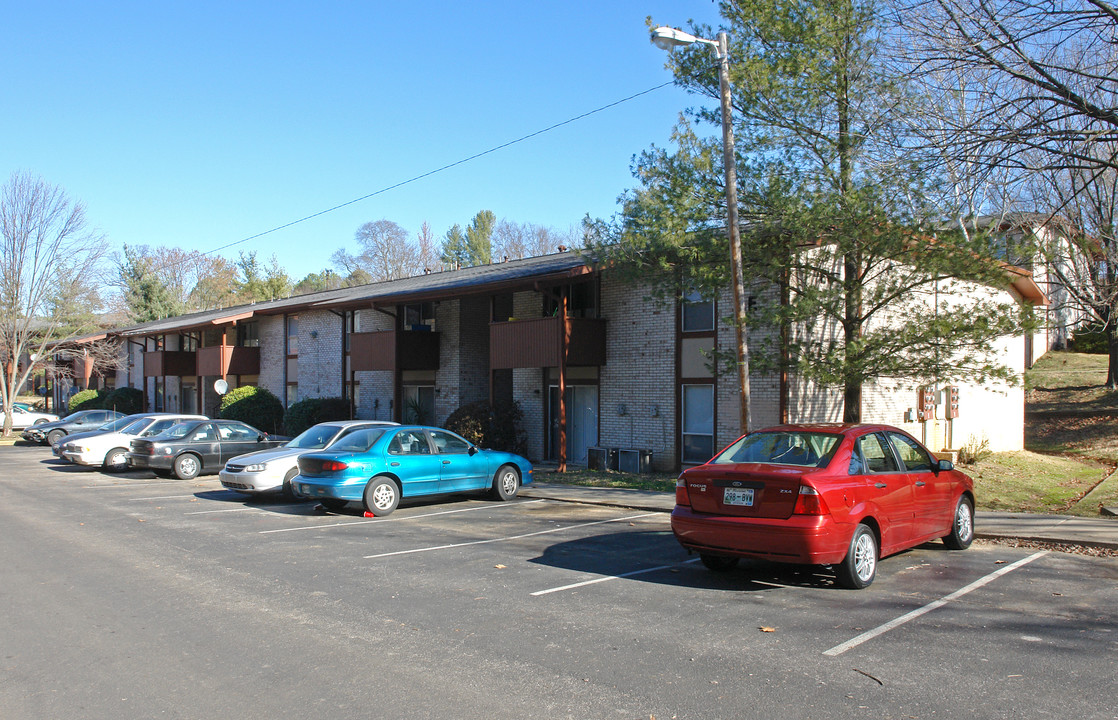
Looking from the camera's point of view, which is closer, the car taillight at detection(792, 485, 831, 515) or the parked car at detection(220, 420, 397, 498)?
the car taillight at detection(792, 485, 831, 515)

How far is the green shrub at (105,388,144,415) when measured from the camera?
141 ft

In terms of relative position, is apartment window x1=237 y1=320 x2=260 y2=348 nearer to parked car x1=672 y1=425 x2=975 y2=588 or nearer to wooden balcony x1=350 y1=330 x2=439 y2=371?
wooden balcony x1=350 y1=330 x2=439 y2=371

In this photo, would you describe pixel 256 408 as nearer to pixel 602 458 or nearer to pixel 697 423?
pixel 602 458

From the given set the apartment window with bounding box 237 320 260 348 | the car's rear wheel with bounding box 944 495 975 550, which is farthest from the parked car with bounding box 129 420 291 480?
the apartment window with bounding box 237 320 260 348

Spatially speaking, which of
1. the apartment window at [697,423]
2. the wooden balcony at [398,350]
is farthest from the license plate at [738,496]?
the wooden balcony at [398,350]

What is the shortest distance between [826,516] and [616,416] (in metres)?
13.3

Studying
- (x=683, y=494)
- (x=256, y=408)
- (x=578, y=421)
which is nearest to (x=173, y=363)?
(x=256, y=408)

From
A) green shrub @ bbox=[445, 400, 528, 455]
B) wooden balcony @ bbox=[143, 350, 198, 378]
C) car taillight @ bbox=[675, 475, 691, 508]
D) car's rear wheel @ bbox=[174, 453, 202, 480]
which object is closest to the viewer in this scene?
car taillight @ bbox=[675, 475, 691, 508]

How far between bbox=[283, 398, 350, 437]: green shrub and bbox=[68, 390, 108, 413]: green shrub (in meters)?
21.8

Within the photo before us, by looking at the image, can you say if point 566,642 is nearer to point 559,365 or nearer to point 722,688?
point 722,688

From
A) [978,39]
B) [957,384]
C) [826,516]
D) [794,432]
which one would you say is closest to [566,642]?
[826,516]

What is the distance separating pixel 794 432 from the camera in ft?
28.3

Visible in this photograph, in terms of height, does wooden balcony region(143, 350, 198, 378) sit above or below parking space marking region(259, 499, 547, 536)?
above

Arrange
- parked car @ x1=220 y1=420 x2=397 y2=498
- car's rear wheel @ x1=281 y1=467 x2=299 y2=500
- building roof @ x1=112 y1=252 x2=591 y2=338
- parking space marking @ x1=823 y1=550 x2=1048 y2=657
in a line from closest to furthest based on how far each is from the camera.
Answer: parking space marking @ x1=823 y1=550 x2=1048 y2=657
parked car @ x1=220 y1=420 x2=397 y2=498
car's rear wheel @ x1=281 y1=467 x2=299 y2=500
building roof @ x1=112 y1=252 x2=591 y2=338
